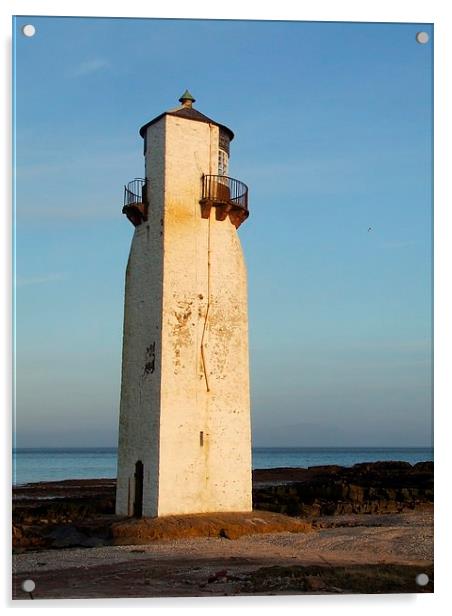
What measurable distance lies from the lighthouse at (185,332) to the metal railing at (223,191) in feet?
0.06

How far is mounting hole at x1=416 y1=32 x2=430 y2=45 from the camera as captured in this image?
11.6m

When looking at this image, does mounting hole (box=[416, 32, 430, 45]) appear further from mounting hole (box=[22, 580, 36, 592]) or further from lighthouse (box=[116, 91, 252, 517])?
mounting hole (box=[22, 580, 36, 592])

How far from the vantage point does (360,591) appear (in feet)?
34.3

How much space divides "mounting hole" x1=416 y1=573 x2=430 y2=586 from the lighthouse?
5.92 metres

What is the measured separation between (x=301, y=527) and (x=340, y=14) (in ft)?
30.1

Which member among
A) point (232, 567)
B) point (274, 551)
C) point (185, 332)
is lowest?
point (274, 551)

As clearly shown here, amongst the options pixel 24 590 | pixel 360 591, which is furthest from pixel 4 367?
pixel 360 591

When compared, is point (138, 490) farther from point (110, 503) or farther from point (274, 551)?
point (110, 503)

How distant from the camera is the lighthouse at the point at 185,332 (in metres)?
16.1

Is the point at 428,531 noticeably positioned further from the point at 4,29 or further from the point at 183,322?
the point at 4,29

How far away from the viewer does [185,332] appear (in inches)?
648

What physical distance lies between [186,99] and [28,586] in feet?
31.1

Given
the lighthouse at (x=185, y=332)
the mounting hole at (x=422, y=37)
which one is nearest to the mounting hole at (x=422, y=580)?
the lighthouse at (x=185, y=332)

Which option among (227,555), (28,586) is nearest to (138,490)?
(227,555)
